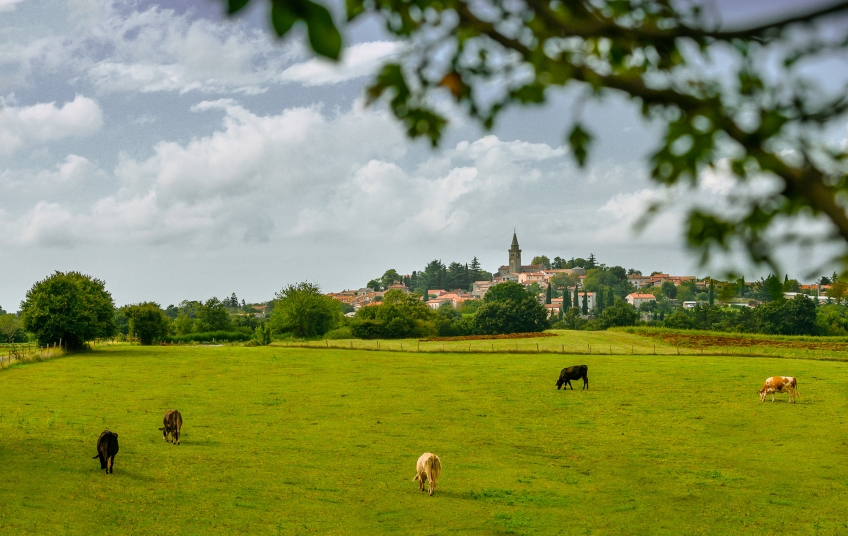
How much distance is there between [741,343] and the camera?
187 ft

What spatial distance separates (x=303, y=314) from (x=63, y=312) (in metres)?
31.5

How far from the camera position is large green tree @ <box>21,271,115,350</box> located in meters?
49.7

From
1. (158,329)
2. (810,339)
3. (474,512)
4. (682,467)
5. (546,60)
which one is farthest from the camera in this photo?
(158,329)

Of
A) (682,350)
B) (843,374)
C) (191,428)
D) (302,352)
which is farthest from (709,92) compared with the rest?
(682,350)

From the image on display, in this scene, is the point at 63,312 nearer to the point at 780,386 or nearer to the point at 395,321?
the point at 395,321

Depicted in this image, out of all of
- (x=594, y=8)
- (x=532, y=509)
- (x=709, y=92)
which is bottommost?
(x=532, y=509)

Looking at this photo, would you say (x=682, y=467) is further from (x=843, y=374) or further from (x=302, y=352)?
(x=302, y=352)

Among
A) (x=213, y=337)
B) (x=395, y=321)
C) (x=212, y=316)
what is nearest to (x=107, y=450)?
(x=395, y=321)

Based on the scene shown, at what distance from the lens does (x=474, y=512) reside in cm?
1573

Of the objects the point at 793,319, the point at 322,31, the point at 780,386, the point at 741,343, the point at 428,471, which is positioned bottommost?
the point at 428,471

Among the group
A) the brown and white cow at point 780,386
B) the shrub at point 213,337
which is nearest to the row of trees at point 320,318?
the shrub at point 213,337

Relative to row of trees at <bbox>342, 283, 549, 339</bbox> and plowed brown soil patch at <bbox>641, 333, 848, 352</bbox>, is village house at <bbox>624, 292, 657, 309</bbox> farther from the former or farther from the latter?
plowed brown soil patch at <bbox>641, 333, 848, 352</bbox>

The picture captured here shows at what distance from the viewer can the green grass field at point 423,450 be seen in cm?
1517

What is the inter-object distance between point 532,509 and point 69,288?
4408 cm
